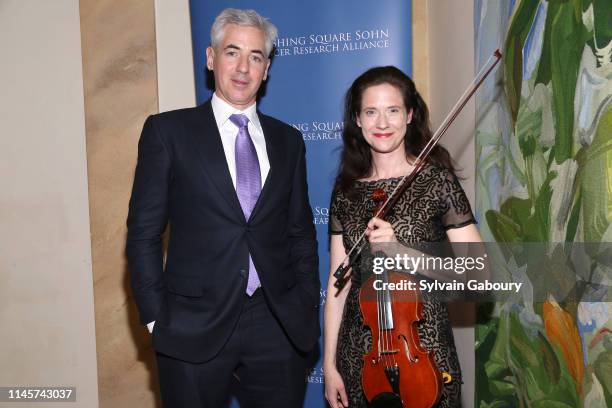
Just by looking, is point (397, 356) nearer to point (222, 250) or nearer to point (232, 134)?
point (222, 250)

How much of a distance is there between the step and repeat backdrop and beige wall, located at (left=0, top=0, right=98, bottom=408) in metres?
0.87

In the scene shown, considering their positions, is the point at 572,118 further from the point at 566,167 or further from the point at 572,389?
the point at 572,389

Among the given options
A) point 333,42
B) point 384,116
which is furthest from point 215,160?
point 333,42

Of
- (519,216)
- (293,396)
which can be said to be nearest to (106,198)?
(293,396)

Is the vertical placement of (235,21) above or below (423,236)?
above

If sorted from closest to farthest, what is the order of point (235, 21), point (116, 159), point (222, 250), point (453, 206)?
point (453, 206) → point (222, 250) → point (235, 21) → point (116, 159)

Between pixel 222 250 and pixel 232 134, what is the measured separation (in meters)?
0.44

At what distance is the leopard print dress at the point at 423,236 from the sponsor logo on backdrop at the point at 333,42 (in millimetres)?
1124

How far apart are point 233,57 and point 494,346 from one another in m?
1.41

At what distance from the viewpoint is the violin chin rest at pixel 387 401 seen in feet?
5.85

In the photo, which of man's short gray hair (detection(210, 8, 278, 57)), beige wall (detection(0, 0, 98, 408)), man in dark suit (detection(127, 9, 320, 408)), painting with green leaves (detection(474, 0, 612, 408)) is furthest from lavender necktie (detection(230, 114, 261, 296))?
beige wall (detection(0, 0, 98, 408))

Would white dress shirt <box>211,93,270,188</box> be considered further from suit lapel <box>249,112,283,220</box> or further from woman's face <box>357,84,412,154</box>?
woman's face <box>357,84,412,154</box>

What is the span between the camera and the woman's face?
2025 mm

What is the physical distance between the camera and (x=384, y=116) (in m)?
2.03
